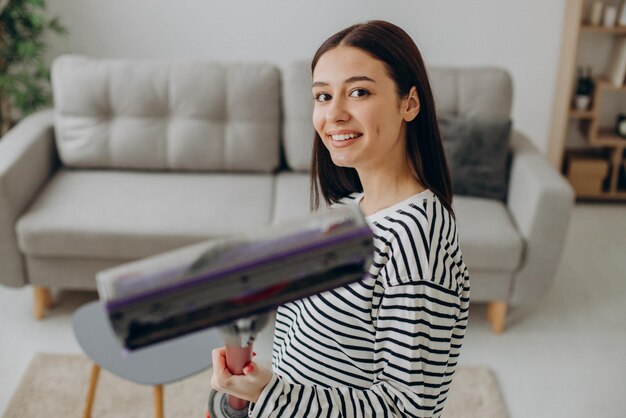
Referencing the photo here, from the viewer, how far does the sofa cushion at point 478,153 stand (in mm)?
2719

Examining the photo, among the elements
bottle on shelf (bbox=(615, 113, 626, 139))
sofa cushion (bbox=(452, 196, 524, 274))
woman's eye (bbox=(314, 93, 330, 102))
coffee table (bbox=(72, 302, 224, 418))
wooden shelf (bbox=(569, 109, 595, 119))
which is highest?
woman's eye (bbox=(314, 93, 330, 102))

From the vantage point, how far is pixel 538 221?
2463mm

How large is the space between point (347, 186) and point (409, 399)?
1.43 ft

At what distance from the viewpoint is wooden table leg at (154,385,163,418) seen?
1895 mm

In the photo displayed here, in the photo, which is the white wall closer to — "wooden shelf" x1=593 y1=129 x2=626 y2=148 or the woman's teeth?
"wooden shelf" x1=593 y1=129 x2=626 y2=148

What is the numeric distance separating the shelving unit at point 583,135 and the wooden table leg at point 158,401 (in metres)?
2.50

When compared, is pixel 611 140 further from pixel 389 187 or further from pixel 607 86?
pixel 389 187

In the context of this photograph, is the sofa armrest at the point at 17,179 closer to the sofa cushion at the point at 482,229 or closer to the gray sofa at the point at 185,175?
the gray sofa at the point at 185,175

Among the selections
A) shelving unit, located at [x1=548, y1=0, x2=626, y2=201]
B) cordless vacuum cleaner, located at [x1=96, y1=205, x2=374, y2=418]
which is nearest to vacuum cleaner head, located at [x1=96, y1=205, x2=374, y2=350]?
cordless vacuum cleaner, located at [x1=96, y1=205, x2=374, y2=418]

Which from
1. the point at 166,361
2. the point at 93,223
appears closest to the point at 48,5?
the point at 93,223

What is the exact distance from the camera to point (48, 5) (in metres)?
3.44

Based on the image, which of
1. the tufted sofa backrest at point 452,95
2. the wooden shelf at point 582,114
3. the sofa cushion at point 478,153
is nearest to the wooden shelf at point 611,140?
the wooden shelf at point 582,114

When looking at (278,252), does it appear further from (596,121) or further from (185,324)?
(596,121)

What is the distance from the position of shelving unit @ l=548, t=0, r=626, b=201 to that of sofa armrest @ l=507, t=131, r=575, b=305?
3.24ft
